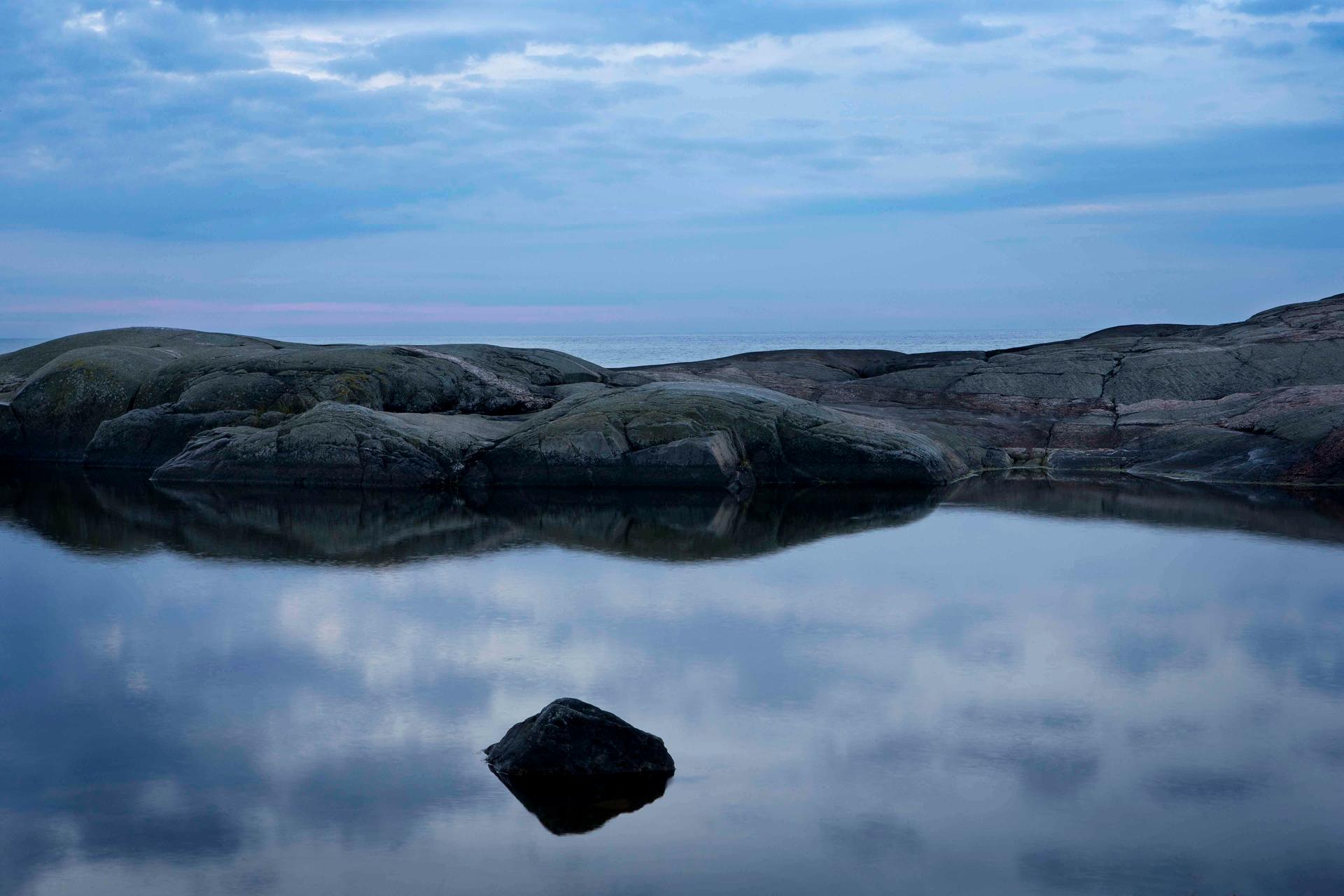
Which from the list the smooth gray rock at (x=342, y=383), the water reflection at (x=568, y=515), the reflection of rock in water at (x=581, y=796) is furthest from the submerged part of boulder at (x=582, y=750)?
the smooth gray rock at (x=342, y=383)

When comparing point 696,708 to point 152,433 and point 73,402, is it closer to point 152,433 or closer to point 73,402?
point 152,433

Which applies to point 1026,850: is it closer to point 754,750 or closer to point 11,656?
point 754,750

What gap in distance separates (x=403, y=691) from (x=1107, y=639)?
4.46 meters

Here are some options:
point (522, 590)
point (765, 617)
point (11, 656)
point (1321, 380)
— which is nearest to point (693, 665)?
point (765, 617)

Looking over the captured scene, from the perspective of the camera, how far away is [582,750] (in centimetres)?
544

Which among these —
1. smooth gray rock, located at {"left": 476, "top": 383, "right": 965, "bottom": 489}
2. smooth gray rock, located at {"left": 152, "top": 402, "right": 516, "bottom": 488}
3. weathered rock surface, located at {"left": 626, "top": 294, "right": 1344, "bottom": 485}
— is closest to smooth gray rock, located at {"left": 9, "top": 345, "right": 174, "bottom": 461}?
smooth gray rock, located at {"left": 152, "top": 402, "right": 516, "bottom": 488}

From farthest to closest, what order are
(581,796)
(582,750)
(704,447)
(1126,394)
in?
(1126,394), (704,447), (582,750), (581,796)

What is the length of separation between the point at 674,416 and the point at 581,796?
10750 millimetres

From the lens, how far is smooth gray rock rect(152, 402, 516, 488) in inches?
606

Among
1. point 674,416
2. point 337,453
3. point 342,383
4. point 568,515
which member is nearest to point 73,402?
point 342,383

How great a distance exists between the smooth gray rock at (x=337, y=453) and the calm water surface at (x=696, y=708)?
11.2 ft

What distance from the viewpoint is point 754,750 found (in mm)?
5703

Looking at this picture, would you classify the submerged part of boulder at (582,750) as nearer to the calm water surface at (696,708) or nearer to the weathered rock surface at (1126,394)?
the calm water surface at (696,708)

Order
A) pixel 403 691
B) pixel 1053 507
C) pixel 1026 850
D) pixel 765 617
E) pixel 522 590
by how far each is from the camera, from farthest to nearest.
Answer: pixel 1053 507
pixel 522 590
pixel 765 617
pixel 403 691
pixel 1026 850
